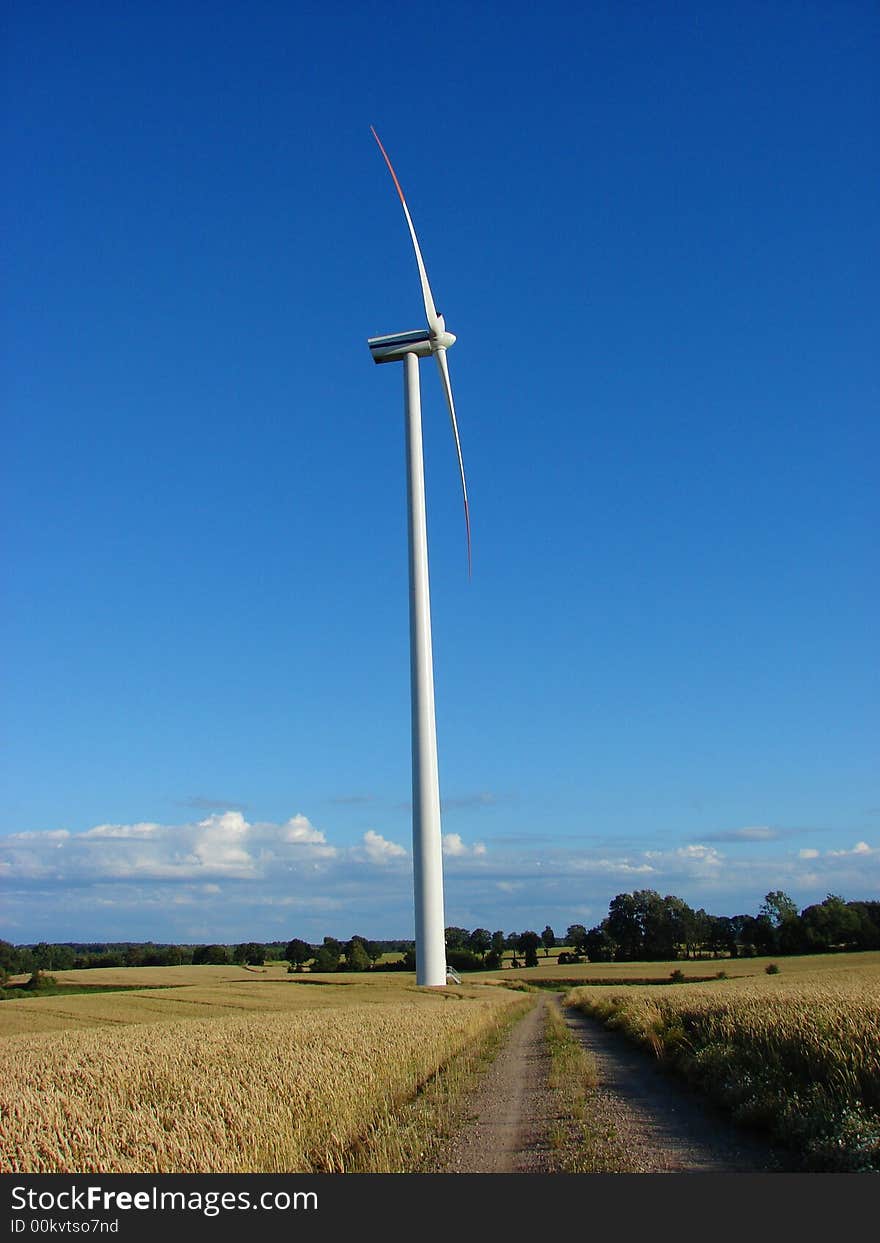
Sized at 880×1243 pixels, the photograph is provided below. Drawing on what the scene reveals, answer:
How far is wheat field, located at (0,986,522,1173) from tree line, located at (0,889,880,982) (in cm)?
11354

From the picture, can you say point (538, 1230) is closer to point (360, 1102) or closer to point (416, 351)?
point (360, 1102)

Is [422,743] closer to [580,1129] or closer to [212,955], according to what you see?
[580,1129]

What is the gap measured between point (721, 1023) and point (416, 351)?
4776 cm

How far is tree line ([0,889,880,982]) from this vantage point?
5763 inches

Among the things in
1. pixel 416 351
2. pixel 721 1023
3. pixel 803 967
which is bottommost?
pixel 803 967

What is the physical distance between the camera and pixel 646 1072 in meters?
22.9

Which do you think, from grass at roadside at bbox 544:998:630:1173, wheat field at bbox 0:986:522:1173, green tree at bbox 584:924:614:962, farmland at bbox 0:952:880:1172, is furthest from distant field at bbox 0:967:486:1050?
green tree at bbox 584:924:614:962

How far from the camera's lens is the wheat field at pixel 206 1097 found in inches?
439

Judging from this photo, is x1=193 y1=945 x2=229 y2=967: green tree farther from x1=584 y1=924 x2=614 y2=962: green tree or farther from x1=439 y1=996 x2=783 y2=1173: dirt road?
x1=439 y1=996 x2=783 y2=1173: dirt road

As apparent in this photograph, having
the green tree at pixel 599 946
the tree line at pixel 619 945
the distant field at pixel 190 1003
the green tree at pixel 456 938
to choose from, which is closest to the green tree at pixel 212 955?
the tree line at pixel 619 945

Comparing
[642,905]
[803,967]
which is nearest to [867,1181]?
[803,967]

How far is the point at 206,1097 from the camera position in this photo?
1437 cm

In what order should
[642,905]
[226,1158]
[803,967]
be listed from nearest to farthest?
[226,1158], [803,967], [642,905]

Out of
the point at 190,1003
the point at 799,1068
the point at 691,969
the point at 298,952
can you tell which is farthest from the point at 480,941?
the point at 799,1068
